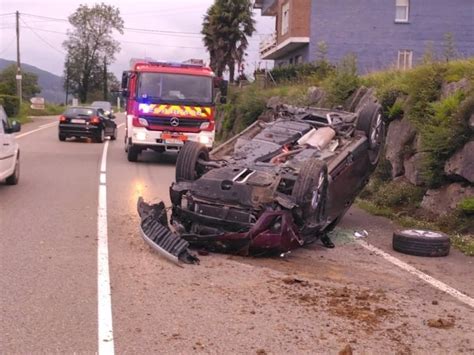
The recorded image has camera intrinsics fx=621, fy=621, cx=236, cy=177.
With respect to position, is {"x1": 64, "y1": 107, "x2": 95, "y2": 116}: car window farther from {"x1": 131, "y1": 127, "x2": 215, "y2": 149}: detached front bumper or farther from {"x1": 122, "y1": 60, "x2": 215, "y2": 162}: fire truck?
{"x1": 131, "y1": 127, "x2": 215, "y2": 149}: detached front bumper

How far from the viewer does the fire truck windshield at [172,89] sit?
55.0 ft

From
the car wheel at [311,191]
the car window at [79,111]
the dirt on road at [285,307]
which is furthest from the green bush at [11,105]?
the dirt on road at [285,307]

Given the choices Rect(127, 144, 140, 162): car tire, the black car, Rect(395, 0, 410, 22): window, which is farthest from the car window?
Rect(395, 0, 410, 22): window

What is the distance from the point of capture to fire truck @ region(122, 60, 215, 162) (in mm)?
16781

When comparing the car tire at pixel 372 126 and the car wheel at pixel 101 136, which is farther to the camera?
the car wheel at pixel 101 136

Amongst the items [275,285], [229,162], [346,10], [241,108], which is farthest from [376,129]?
[346,10]

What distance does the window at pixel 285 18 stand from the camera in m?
36.8

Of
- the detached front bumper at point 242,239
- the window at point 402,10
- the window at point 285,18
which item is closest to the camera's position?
the detached front bumper at point 242,239

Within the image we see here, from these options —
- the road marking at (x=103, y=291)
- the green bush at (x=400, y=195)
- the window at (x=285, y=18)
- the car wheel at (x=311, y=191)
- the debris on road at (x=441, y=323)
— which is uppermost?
the window at (x=285, y=18)

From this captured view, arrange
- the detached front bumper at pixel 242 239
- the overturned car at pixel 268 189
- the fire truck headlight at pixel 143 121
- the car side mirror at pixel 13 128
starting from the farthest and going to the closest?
1. the fire truck headlight at pixel 143 121
2. the car side mirror at pixel 13 128
3. the overturned car at pixel 268 189
4. the detached front bumper at pixel 242 239

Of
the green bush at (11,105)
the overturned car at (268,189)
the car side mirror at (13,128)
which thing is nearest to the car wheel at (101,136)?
the car side mirror at (13,128)

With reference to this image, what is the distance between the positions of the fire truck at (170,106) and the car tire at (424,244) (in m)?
9.54

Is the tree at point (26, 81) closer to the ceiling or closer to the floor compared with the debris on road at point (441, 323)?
closer to the ceiling

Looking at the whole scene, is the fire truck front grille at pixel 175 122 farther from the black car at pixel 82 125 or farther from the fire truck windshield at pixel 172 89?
the black car at pixel 82 125
